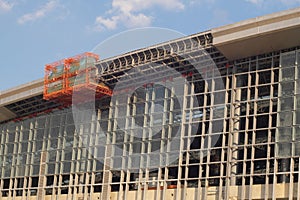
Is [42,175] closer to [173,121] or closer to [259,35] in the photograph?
[173,121]

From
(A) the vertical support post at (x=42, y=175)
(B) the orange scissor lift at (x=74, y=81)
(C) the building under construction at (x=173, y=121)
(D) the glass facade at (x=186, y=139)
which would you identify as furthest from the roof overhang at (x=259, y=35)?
(A) the vertical support post at (x=42, y=175)

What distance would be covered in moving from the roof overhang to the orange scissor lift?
15687 mm

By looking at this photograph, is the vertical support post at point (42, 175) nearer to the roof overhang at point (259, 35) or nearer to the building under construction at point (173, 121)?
the building under construction at point (173, 121)

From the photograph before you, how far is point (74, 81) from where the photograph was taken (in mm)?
69188

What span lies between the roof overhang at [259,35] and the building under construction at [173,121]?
0.09m

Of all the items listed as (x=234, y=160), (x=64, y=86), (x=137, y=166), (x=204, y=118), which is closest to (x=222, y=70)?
(x=204, y=118)

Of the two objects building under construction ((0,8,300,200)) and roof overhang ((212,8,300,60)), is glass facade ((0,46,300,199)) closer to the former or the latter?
building under construction ((0,8,300,200))

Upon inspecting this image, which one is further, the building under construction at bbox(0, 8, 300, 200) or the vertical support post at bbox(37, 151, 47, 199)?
the vertical support post at bbox(37, 151, 47, 199)

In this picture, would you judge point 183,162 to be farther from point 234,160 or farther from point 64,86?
point 64,86

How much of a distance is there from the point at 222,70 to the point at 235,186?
37.3ft

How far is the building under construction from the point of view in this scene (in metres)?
56.2

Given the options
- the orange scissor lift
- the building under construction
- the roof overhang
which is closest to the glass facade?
the building under construction

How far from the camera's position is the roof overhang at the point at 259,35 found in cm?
5495

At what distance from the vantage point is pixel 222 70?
61.2 meters
